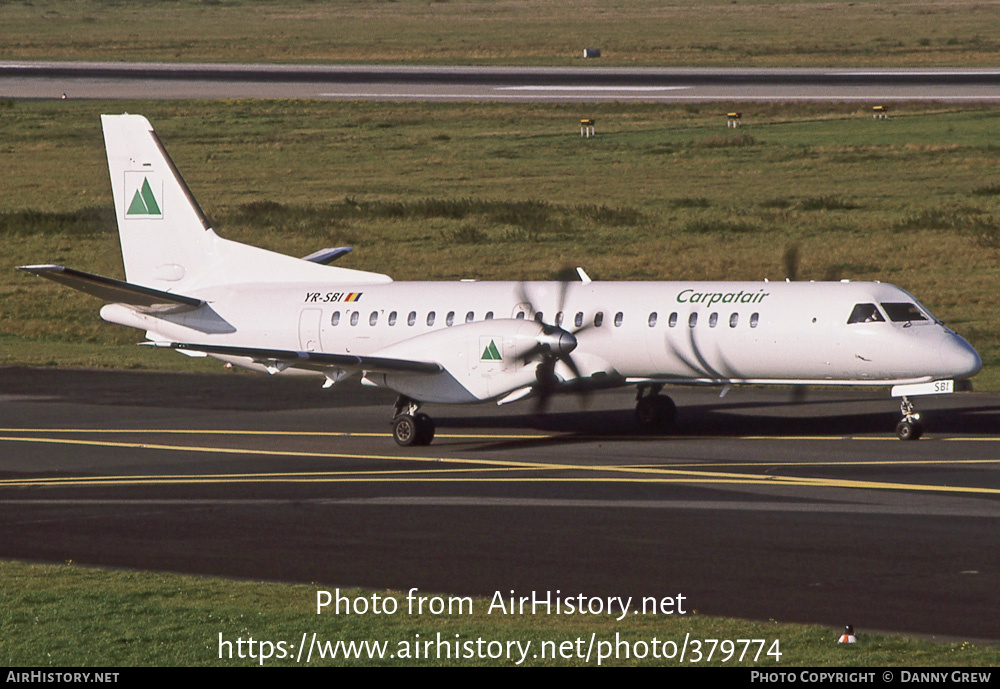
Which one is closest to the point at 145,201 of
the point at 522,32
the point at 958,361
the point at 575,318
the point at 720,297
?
the point at 575,318

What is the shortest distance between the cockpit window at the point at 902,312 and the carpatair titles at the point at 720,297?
7.74 feet

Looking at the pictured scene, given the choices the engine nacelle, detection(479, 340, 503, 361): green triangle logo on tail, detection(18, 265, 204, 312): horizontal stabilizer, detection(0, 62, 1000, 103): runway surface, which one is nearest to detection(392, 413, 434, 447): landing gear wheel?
the engine nacelle

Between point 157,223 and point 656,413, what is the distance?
12.7 meters

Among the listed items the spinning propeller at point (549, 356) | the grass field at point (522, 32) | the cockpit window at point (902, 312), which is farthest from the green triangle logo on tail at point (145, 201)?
the grass field at point (522, 32)

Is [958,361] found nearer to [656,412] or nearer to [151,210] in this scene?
[656,412]

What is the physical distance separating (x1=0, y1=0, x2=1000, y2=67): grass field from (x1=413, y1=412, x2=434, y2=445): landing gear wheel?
89.8m

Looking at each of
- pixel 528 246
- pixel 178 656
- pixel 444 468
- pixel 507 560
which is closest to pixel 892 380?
pixel 444 468

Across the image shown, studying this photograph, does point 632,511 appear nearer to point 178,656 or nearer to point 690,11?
point 178,656

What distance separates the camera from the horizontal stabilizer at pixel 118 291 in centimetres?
2808

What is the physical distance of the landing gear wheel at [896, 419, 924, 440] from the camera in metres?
27.6

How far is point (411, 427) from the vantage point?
28594mm

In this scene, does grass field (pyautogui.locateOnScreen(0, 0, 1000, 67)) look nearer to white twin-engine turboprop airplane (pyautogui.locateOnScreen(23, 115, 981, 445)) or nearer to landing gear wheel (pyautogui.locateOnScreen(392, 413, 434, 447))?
white twin-engine turboprop airplane (pyautogui.locateOnScreen(23, 115, 981, 445))

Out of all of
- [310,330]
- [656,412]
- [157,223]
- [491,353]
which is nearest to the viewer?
[491,353]

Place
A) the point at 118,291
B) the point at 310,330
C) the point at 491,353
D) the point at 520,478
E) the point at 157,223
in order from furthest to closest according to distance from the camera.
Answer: the point at 157,223
the point at 310,330
the point at 118,291
the point at 491,353
the point at 520,478
